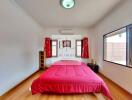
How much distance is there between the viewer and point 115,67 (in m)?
4.20

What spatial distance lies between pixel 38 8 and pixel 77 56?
3.93 m

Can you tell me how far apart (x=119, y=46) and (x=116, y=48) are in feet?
0.84

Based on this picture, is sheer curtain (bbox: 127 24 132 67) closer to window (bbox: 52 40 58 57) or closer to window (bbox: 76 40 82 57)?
window (bbox: 76 40 82 57)

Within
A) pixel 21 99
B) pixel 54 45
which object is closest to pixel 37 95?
pixel 21 99

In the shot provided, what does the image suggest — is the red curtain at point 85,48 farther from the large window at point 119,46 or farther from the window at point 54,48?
the large window at point 119,46

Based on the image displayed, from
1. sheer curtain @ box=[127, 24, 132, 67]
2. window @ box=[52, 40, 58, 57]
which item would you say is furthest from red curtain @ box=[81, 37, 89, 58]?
sheer curtain @ box=[127, 24, 132, 67]

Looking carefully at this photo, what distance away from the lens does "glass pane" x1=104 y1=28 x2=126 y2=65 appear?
153 inches

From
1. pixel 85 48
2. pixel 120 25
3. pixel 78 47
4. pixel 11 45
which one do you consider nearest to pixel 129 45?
pixel 120 25

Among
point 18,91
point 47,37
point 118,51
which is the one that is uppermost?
point 47,37

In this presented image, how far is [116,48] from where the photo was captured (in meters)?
4.53

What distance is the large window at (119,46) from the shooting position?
3.37 meters

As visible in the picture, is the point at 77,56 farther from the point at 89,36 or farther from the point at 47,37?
the point at 47,37

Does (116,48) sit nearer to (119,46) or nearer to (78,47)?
(119,46)

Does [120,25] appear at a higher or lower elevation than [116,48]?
higher
